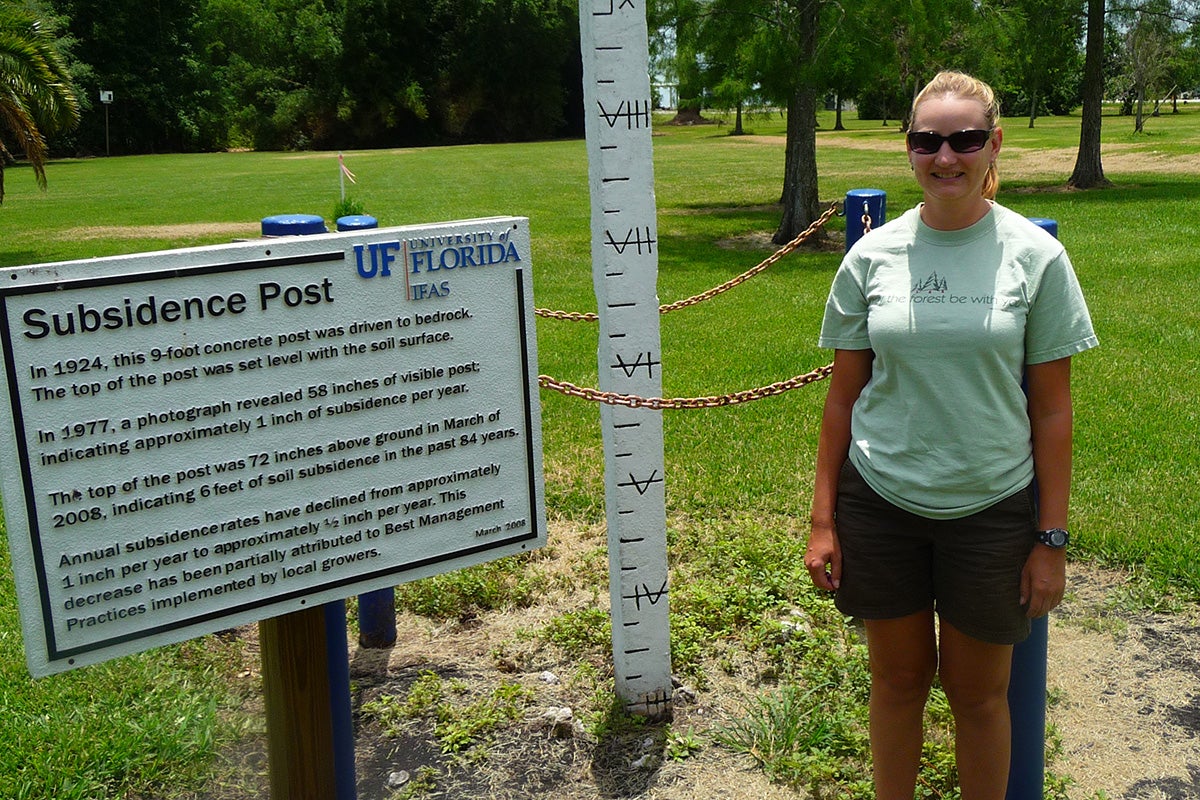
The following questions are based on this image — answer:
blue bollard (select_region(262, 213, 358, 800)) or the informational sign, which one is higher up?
the informational sign

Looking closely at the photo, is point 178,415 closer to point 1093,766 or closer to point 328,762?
point 328,762

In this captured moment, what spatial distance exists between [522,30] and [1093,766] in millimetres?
58490

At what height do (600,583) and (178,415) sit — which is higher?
(178,415)

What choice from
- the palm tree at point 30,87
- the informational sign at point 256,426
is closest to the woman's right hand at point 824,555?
the informational sign at point 256,426

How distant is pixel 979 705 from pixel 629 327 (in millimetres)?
1531

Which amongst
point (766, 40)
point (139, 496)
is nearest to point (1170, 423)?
point (139, 496)

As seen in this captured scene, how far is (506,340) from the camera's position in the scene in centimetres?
282

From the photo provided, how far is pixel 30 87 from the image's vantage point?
15.1 m

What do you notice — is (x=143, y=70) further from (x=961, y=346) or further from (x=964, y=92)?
(x=961, y=346)

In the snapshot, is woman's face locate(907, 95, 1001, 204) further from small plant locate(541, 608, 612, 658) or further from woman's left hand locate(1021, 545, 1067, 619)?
small plant locate(541, 608, 612, 658)

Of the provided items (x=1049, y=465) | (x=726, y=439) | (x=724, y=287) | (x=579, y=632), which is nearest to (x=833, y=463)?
Result: (x=1049, y=465)

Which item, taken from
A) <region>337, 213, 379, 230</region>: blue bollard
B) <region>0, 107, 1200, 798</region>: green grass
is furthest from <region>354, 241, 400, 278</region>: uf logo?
<region>0, 107, 1200, 798</region>: green grass

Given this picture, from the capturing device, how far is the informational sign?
222cm

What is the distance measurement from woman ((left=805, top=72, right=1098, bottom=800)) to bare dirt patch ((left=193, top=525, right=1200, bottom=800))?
3.07 ft
